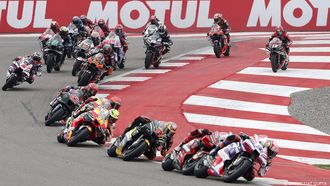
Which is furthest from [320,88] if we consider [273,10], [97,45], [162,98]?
[273,10]

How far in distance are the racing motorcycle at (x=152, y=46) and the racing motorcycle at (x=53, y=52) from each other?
2572mm

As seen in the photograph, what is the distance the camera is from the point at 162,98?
2445cm

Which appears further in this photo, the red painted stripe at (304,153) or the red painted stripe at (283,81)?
the red painted stripe at (283,81)

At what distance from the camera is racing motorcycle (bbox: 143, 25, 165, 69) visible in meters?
30.0

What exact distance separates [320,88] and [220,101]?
3.26 metres

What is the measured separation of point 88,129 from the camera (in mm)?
17094

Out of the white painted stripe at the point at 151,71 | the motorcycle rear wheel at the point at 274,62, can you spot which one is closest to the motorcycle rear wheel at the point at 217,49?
the white painted stripe at the point at 151,71

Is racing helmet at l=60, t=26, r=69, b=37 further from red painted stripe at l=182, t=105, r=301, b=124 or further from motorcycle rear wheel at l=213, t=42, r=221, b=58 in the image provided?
red painted stripe at l=182, t=105, r=301, b=124

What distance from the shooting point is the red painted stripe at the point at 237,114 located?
2198 centimetres

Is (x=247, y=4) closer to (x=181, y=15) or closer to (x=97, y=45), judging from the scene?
(x=181, y=15)

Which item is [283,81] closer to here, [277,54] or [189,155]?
[277,54]

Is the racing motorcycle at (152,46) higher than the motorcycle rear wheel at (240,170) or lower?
lower

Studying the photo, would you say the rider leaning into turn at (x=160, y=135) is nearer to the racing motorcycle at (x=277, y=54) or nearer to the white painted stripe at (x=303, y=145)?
the white painted stripe at (x=303, y=145)

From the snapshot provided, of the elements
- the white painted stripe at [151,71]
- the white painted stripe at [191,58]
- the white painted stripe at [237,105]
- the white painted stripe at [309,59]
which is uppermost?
the white painted stripe at [237,105]
